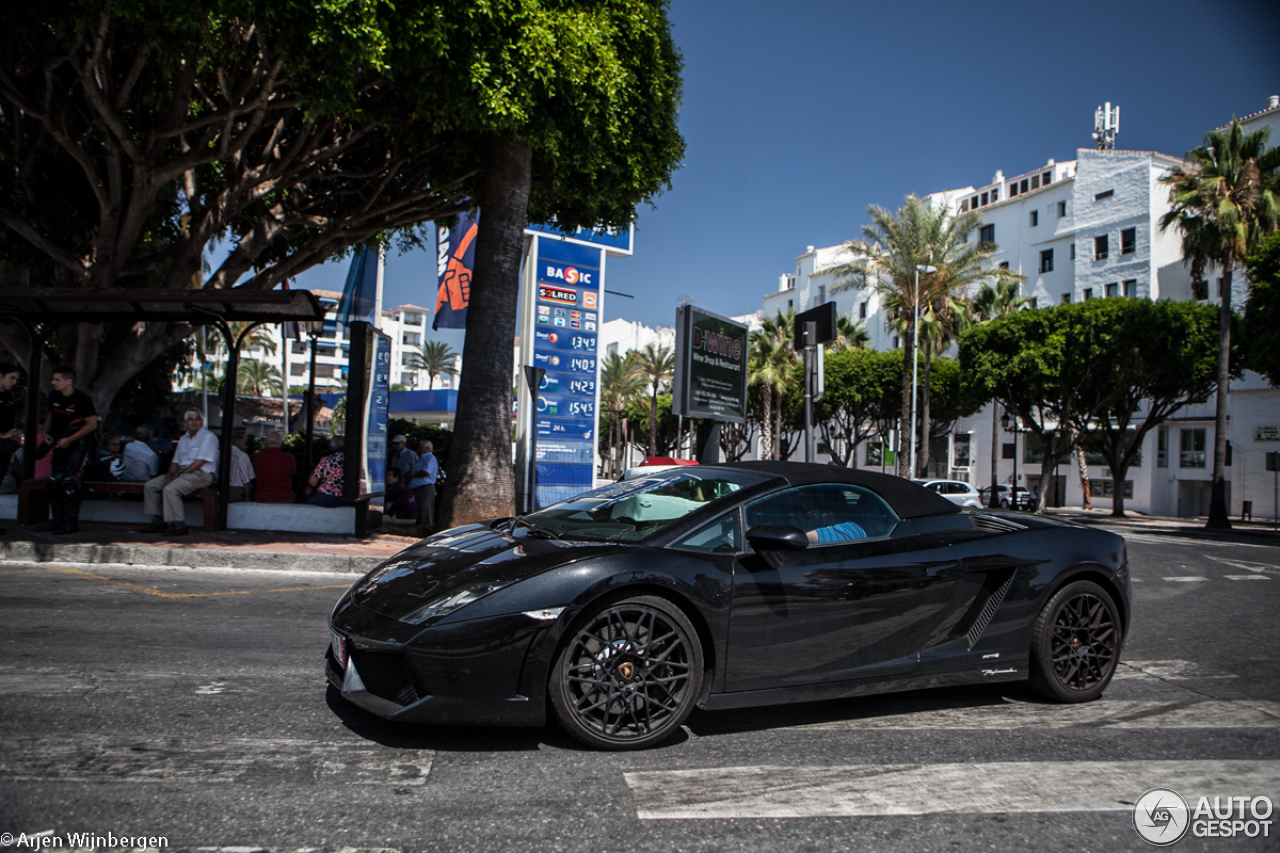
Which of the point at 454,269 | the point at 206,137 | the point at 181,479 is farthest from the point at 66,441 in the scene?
the point at 454,269

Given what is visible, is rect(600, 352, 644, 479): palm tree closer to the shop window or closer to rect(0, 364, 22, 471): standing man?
the shop window

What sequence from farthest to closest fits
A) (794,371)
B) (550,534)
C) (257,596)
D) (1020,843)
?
(794,371), (257,596), (550,534), (1020,843)

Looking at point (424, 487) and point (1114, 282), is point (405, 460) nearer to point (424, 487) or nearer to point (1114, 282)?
point (424, 487)

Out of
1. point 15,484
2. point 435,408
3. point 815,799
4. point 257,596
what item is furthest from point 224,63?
point 435,408

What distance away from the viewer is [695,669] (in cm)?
354

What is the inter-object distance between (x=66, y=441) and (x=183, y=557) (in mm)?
1926

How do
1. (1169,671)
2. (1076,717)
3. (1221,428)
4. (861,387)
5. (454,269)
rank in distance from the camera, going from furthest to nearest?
(861,387) < (1221,428) < (454,269) < (1169,671) < (1076,717)

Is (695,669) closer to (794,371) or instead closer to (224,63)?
(224,63)

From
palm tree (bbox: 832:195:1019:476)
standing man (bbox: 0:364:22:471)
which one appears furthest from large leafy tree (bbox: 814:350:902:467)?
standing man (bbox: 0:364:22:471)

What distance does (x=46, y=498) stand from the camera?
9938mm

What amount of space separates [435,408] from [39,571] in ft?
106

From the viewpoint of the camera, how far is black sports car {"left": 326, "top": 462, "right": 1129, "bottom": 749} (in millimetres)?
3303

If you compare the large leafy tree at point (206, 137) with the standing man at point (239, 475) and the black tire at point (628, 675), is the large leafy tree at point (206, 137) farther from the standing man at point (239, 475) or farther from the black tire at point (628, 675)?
the black tire at point (628, 675)

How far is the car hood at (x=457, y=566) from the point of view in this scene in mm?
3467
